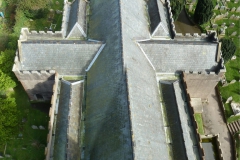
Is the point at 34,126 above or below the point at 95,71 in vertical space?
below

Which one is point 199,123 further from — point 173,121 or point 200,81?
point 173,121

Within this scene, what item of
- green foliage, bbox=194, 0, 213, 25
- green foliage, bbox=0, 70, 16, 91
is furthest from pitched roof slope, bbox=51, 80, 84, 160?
green foliage, bbox=194, 0, 213, 25

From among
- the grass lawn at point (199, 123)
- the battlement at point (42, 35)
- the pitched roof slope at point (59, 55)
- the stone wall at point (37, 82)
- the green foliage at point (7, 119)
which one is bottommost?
the grass lawn at point (199, 123)

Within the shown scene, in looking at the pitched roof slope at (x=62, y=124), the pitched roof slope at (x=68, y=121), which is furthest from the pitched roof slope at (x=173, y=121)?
the pitched roof slope at (x=62, y=124)

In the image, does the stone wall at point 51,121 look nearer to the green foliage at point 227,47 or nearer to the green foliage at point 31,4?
the green foliage at point 31,4

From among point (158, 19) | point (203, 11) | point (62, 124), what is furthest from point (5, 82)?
point (203, 11)

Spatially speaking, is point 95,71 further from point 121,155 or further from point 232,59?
point 232,59

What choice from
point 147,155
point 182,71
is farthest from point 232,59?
point 147,155
